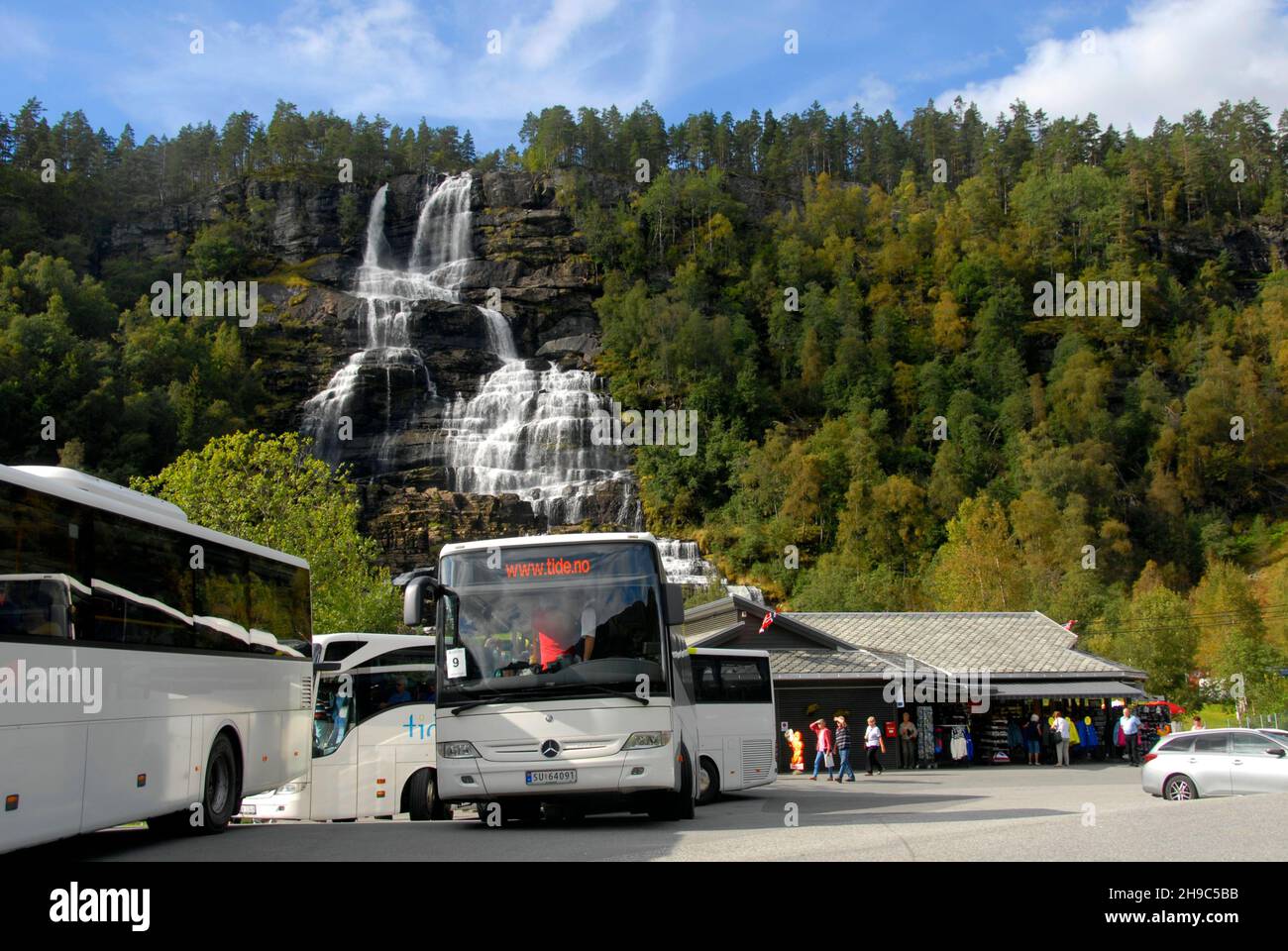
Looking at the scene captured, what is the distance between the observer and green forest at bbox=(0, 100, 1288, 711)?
73.5 meters

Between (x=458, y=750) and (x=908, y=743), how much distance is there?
25.9 metres

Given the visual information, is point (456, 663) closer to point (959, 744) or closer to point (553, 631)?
point (553, 631)

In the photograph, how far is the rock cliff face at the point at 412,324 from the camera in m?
72.0

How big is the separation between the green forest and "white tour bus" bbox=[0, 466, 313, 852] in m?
48.8

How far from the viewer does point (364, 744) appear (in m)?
17.3

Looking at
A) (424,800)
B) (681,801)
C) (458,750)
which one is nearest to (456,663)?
(458,750)

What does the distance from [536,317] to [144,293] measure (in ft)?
107

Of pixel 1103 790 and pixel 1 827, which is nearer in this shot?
pixel 1 827

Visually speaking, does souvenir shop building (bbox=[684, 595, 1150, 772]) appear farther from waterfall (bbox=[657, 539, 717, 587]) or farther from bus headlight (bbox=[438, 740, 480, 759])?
waterfall (bbox=[657, 539, 717, 587])

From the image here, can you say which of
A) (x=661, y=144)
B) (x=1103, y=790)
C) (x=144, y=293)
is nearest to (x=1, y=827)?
(x=1103, y=790)

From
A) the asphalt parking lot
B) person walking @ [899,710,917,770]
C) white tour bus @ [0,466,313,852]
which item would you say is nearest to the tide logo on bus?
the asphalt parking lot
